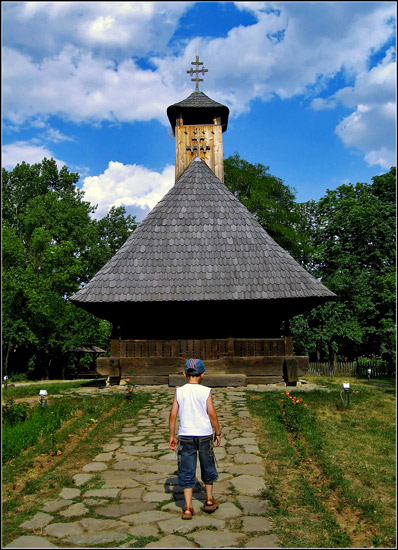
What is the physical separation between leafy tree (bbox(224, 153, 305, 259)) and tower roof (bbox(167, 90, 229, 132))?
829 centimetres

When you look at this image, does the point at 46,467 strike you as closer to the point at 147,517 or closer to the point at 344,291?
the point at 147,517

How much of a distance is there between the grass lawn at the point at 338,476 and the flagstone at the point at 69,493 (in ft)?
5.54

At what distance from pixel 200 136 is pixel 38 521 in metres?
12.7

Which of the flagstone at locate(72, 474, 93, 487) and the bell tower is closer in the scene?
the flagstone at locate(72, 474, 93, 487)

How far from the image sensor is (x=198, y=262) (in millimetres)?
10625

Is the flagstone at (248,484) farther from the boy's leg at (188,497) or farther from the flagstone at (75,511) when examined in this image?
the flagstone at (75,511)

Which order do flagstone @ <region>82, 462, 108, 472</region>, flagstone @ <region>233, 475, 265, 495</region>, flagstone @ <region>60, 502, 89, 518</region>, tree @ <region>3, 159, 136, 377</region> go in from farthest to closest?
tree @ <region>3, 159, 136, 377</region> → flagstone @ <region>82, 462, 108, 472</region> → flagstone @ <region>233, 475, 265, 495</region> → flagstone @ <region>60, 502, 89, 518</region>

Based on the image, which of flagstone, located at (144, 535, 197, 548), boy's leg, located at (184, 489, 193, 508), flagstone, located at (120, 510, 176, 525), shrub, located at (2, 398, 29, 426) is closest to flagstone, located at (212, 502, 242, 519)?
boy's leg, located at (184, 489, 193, 508)

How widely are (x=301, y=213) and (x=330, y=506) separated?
2712 centimetres

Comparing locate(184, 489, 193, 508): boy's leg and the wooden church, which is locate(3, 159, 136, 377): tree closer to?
the wooden church

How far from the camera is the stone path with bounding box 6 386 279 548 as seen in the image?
307 cm

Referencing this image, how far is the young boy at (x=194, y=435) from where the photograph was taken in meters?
3.62

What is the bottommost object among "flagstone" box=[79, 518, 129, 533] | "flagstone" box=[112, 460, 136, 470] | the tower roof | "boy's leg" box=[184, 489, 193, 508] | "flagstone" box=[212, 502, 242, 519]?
"flagstone" box=[112, 460, 136, 470]

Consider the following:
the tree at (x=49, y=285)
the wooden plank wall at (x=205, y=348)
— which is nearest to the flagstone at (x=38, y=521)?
the wooden plank wall at (x=205, y=348)
